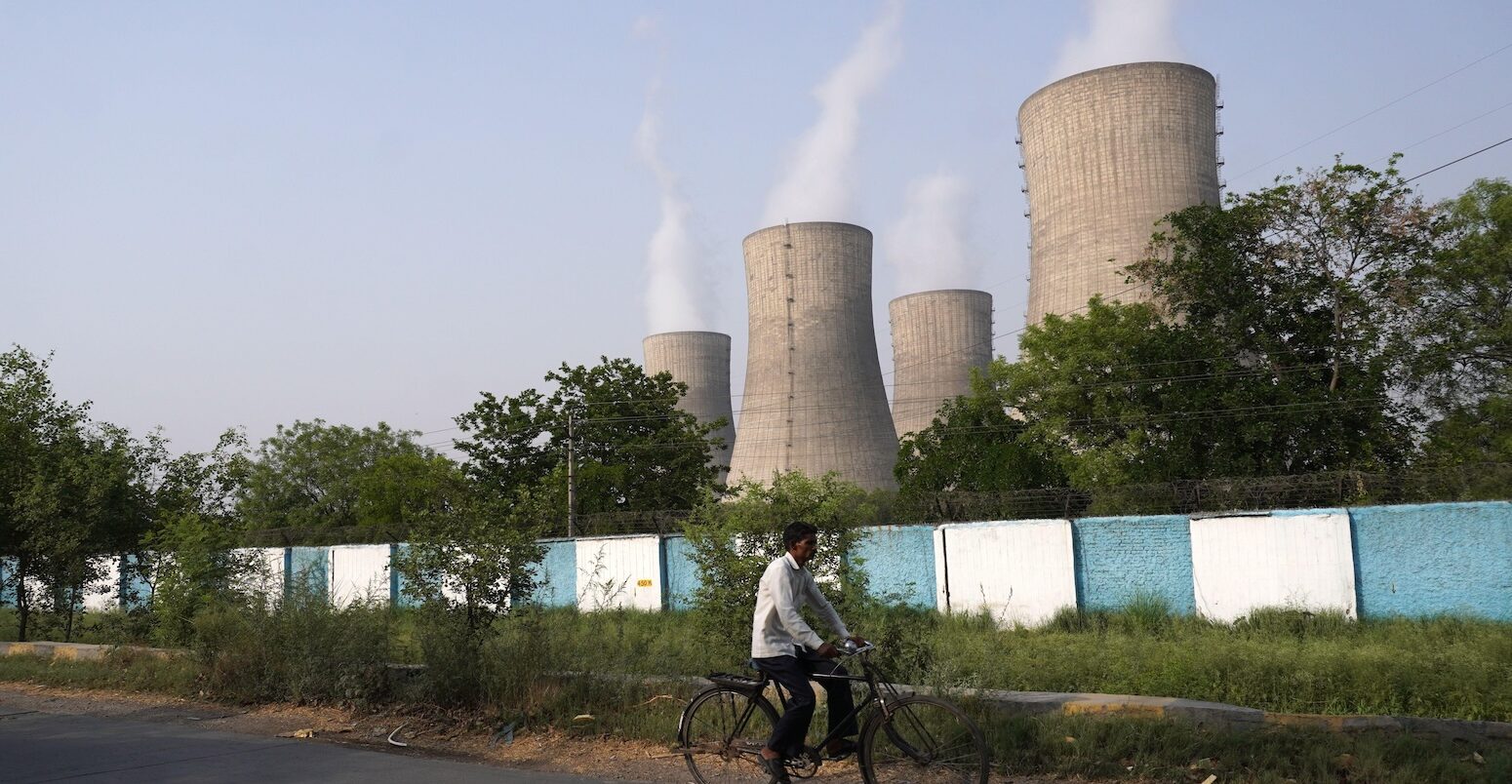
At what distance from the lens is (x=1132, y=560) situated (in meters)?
12.3

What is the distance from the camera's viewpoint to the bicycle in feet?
14.1

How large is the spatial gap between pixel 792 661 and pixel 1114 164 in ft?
65.6

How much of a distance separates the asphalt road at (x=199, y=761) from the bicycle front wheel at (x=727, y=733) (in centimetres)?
60

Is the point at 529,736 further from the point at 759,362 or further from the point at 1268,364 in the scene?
the point at 759,362

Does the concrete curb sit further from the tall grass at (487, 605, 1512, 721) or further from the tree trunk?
the tree trunk

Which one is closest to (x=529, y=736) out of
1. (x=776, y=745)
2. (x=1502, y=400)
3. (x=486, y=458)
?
(x=776, y=745)

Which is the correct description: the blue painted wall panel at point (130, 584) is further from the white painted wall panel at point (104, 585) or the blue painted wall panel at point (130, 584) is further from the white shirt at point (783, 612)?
the white shirt at point (783, 612)

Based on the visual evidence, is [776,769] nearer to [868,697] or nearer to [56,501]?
[868,697]

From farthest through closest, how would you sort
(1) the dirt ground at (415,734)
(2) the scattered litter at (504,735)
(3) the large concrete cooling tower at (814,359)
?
(3) the large concrete cooling tower at (814,359) < (2) the scattered litter at (504,735) < (1) the dirt ground at (415,734)

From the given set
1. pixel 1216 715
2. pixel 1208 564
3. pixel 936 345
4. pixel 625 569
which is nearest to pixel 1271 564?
pixel 1208 564

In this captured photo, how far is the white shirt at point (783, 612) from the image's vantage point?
448cm

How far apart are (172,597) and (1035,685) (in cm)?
826

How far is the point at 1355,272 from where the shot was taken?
22156mm

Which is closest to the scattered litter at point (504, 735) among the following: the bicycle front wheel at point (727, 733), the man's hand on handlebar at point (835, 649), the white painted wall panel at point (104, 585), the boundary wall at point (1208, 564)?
the bicycle front wheel at point (727, 733)
